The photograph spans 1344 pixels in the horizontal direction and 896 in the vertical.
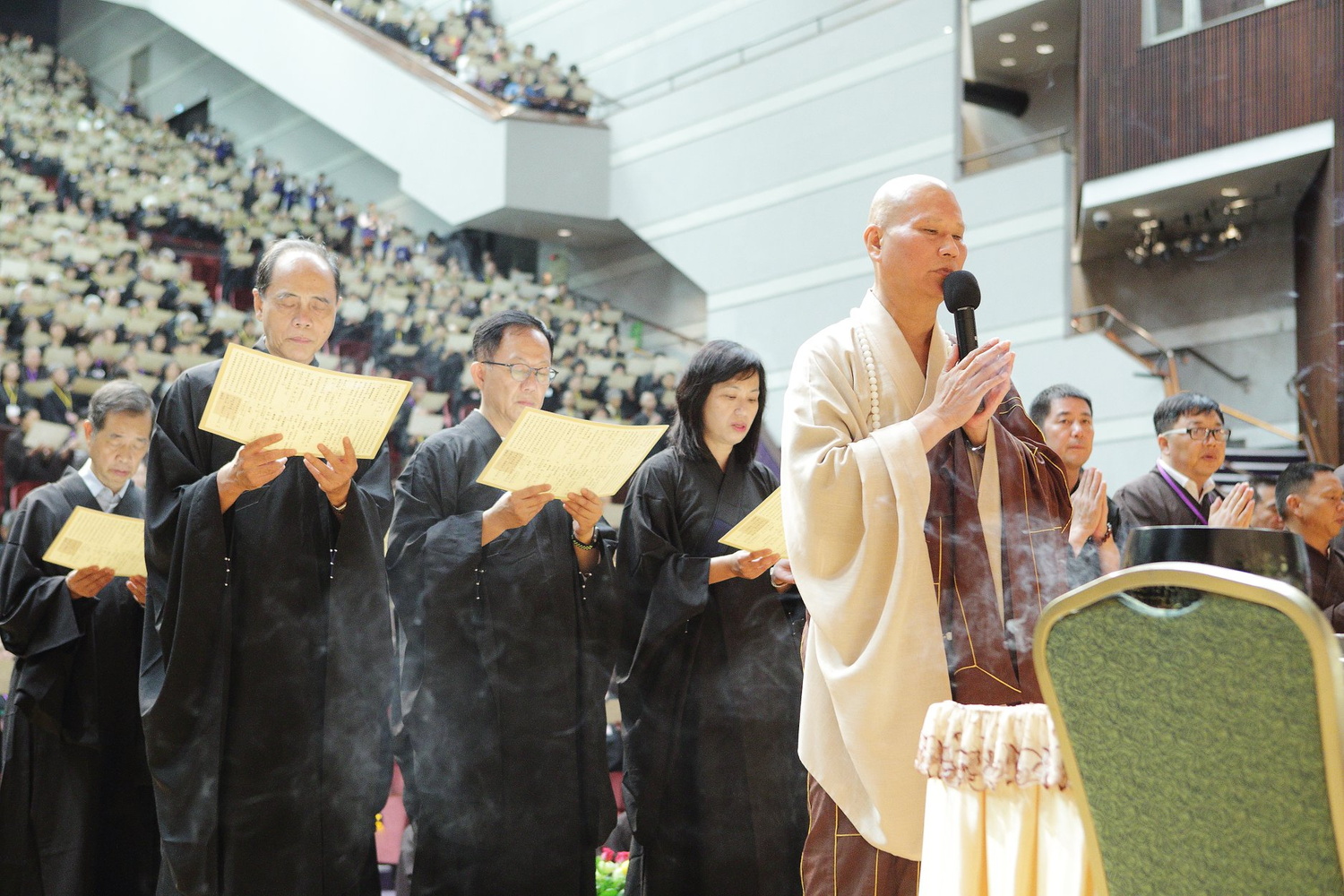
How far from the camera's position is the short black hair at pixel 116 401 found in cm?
295

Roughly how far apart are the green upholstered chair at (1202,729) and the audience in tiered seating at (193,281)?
4.30 metres

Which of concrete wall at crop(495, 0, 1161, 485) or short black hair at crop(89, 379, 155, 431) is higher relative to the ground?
concrete wall at crop(495, 0, 1161, 485)

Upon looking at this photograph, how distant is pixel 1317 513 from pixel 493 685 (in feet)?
6.58

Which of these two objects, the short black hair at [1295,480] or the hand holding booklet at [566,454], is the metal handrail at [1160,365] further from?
the hand holding booklet at [566,454]

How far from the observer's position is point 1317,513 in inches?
116

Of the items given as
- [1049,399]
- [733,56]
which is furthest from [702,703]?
[733,56]

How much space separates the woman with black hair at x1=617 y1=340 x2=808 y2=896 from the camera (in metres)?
2.72

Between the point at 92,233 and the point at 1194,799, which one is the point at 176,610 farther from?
the point at 92,233

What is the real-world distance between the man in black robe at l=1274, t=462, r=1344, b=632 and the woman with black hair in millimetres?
1186

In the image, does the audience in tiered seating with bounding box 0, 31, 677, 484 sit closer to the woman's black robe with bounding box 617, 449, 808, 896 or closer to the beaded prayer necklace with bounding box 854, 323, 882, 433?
the woman's black robe with bounding box 617, 449, 808, 896

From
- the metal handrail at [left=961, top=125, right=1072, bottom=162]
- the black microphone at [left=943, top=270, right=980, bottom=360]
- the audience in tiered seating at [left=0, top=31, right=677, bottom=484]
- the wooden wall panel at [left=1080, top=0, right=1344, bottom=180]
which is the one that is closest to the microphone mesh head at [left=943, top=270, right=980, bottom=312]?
the black microphone at [left=943, top=270, right=980, bottom=360]

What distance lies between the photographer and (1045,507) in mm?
1858

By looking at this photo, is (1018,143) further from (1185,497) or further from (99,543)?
(99,543)

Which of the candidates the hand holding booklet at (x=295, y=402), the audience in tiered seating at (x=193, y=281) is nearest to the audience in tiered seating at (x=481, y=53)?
the audience in tiered seating at (x=193, y=281)
